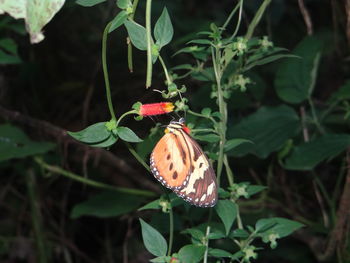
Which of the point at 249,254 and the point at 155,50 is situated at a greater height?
the point at 155,50

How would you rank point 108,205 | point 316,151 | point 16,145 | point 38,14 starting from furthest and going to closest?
point 108,205
point 16,145
point 316,151
point 38,14

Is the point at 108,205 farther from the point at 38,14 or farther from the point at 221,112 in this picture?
the point at 38,14

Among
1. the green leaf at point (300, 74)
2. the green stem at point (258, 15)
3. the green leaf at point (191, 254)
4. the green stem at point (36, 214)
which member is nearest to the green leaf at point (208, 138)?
the green leaf at point (191, 254)

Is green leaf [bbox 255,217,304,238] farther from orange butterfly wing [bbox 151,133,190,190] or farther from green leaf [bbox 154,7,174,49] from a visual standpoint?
green leaf [bbox 154,7,174,49]

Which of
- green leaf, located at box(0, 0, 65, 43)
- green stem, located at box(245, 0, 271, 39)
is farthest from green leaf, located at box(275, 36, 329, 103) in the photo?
green leaf, located at box(0, 0, 65, 43)

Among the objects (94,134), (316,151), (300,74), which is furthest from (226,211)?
(300,74)
